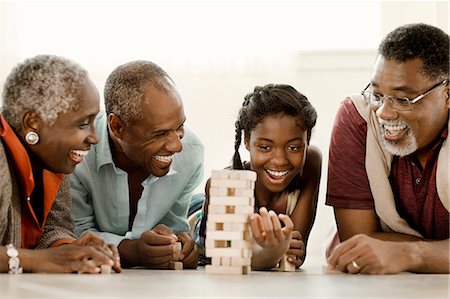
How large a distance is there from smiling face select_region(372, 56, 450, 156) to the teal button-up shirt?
70 centimetres

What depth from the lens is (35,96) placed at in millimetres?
2541

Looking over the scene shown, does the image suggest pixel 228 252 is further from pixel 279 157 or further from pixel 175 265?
pixel 279 157

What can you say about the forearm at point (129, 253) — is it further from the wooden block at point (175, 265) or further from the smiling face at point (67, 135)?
the smiling face at point (67, 135)

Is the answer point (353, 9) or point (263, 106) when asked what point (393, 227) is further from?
point (353, 9)

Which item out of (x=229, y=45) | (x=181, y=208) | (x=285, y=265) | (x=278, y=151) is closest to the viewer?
(x=285, y=265)

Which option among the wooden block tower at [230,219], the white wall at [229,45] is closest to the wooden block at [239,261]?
the wooden block tower at [230,219]

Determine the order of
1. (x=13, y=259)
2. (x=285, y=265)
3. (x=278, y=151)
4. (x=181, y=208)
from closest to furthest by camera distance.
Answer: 1. (x=13, y=259)
2. (x=285, y=265)
3. (x=278, y=151)
4. (x=181, y=208)

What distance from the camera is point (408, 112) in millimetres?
2721

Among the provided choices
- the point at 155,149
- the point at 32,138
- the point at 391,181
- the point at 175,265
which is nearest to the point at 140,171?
the point at 155,149

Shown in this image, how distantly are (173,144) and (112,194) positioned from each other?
312mm

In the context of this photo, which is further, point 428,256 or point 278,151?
point 278,151

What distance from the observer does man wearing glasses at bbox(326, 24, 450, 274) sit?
2719 mm

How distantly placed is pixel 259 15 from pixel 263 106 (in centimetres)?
194

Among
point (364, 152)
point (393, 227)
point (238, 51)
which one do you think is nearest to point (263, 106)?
point (364, 152)
